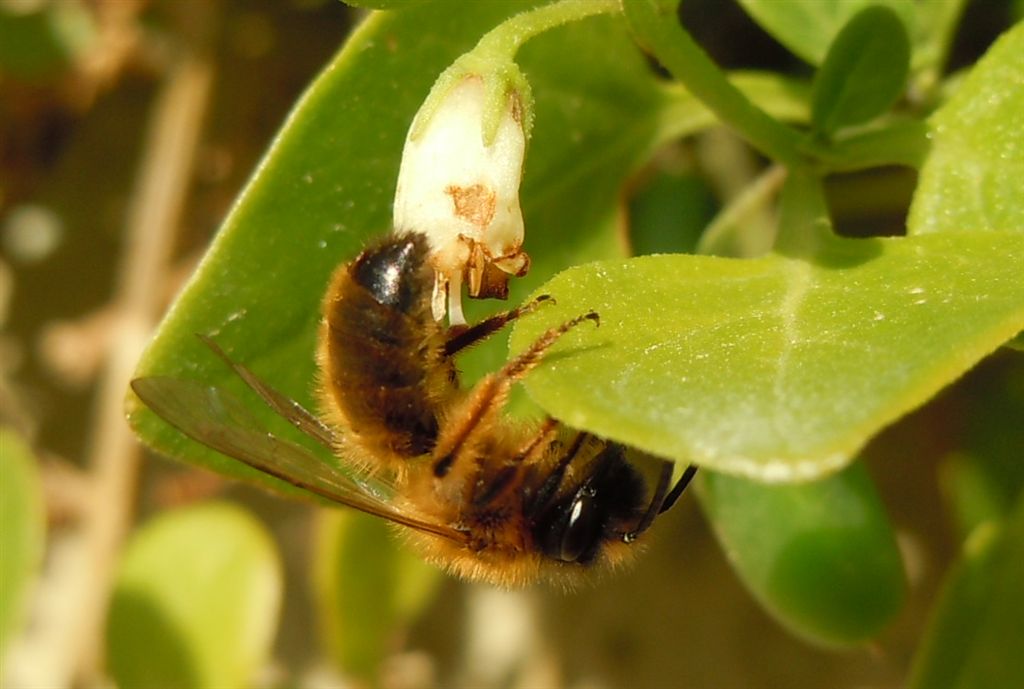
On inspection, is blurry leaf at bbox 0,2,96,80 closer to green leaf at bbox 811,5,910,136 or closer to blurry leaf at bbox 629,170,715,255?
blurry leaf at bbox 629,170,715,255

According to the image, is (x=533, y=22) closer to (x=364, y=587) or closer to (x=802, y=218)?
(x=802, y=218)

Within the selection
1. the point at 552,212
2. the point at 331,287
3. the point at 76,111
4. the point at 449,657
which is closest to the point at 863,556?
the point at 552,212

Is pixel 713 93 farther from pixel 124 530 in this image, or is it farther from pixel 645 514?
pixel 124 530

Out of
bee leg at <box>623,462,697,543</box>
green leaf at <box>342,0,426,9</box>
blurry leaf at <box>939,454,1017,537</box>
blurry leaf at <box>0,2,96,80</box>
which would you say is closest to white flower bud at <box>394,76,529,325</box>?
green leaf at <box>342,0,426,9</box>

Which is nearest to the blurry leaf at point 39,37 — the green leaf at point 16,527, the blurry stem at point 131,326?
the blurry stem at point 131,326

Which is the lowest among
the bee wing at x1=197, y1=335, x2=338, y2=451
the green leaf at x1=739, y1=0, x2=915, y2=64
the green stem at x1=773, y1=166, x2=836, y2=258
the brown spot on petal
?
the bee wing at x1=197, y1=335, x2=338, y2=451

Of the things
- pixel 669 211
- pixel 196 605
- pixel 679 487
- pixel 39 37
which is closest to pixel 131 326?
pixel 39 37
